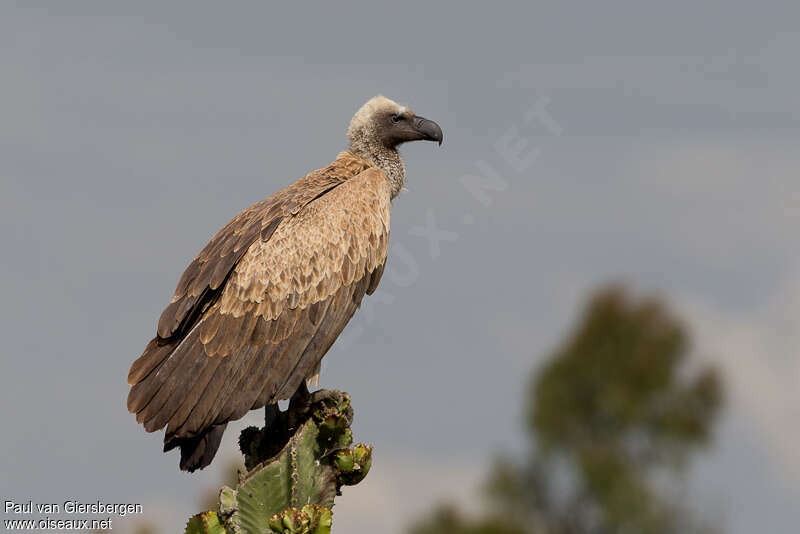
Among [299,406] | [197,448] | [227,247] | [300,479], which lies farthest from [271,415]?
[227,247]

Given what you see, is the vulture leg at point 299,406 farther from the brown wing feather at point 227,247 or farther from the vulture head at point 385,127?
the vulture head at point 385,127

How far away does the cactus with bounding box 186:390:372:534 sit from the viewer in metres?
8.96

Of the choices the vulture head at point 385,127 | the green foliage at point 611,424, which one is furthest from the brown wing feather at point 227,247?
the green foliage at point 611,424

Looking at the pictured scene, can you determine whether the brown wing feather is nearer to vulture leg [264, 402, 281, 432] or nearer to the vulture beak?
vulture leg [264, 402, 281, 432]

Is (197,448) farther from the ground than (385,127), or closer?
closer

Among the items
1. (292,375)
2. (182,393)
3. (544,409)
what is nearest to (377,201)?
(292,375)

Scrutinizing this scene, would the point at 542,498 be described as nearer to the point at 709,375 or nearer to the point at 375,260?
the point at 709,375

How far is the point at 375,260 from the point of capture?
439 inches

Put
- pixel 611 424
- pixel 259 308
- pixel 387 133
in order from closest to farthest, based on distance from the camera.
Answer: pixel 259 308 < pixel 387 133 < pixel 611 424

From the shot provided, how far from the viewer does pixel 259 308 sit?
33.7ft

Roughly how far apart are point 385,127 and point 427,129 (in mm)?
486

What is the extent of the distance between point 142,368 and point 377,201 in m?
2.88

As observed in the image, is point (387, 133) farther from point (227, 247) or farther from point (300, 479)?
point (300, 479)

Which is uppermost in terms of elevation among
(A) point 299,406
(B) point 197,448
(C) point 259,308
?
(C) point 259,308
